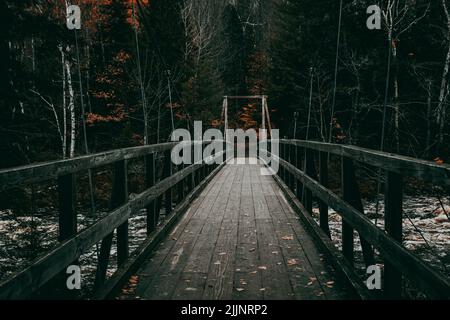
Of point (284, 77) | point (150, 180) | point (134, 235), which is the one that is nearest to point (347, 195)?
point (150, 180)

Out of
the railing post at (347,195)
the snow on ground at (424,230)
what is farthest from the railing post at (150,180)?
the snow on ground at (424,230)

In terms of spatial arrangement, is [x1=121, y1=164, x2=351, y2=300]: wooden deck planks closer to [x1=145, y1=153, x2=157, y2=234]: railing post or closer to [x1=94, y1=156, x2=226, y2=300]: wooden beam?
[x1=94, y1=156, x2=226, y2=300]: wooden beam

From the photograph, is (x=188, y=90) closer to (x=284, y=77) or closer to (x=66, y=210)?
(x=284, y=77)

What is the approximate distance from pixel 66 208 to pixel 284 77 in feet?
71.9

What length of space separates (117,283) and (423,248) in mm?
7962

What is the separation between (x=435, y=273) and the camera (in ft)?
5.93

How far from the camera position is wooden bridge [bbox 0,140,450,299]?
201 cm

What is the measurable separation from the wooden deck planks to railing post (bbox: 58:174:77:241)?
2.13 feet

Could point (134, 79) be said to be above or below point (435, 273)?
above

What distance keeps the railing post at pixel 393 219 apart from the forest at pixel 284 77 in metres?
8.62

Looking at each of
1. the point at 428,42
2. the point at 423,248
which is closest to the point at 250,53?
the point at 428,42

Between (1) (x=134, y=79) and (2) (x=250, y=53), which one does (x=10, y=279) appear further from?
(2) (x=250, y=53)

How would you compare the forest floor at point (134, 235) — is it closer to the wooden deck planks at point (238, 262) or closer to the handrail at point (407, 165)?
the wooden deck planks at point (238, 262)

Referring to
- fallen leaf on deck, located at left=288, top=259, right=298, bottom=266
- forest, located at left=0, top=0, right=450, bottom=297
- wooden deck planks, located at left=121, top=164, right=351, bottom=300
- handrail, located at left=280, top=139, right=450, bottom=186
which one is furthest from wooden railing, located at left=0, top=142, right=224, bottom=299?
forest, located at left=0, top=0, right=450, bottom=297
